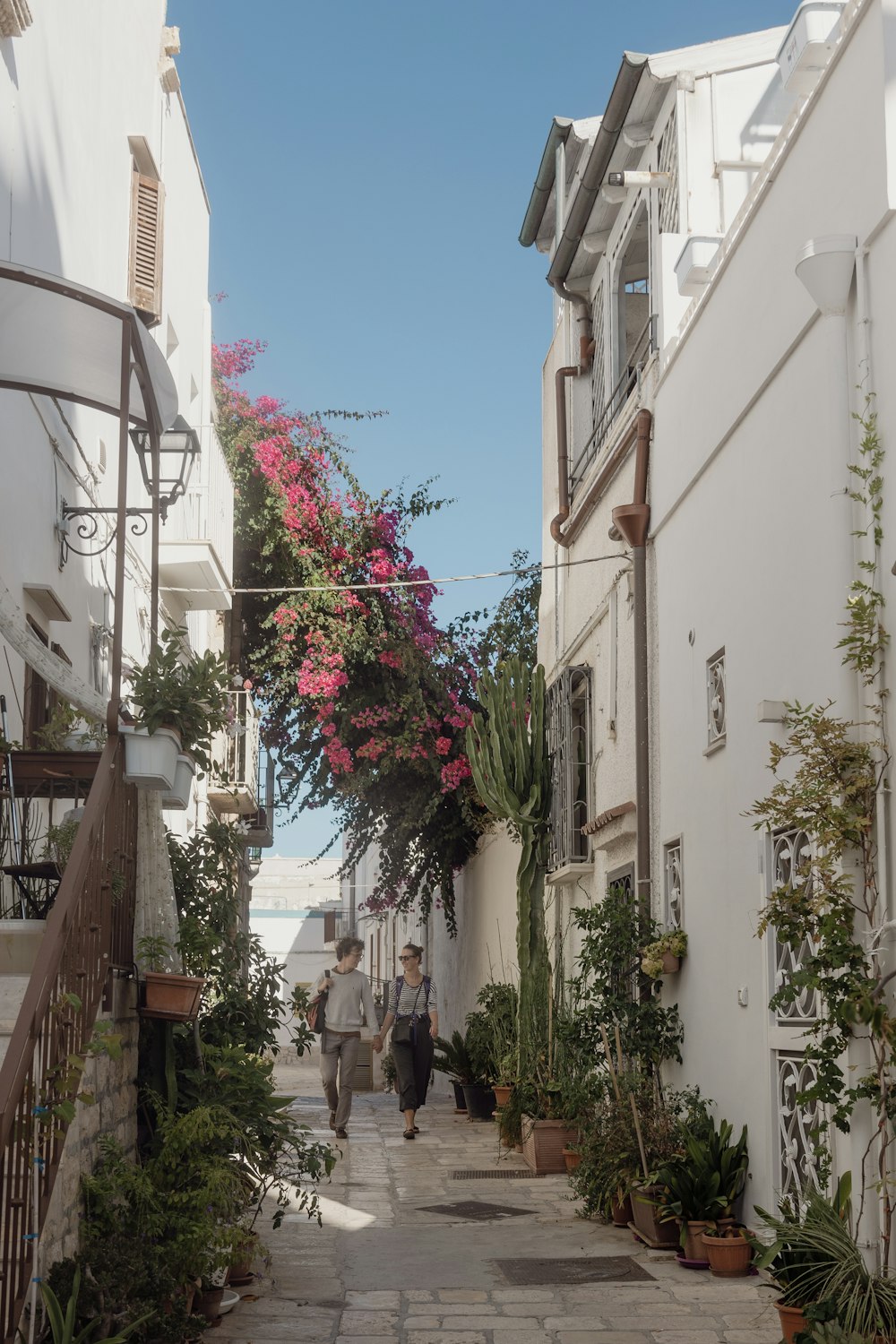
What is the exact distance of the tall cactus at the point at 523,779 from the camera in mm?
13000

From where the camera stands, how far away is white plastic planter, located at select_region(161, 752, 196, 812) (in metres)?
6.42

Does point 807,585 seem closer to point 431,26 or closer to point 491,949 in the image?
point 431,26

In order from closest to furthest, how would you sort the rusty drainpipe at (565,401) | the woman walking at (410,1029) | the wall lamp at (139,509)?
the wall lamp at (139,509) < the woman walking at (410,1029) < the rusty drainpipe at (565,401)

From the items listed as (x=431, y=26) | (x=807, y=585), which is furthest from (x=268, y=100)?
(x=807, y=585)

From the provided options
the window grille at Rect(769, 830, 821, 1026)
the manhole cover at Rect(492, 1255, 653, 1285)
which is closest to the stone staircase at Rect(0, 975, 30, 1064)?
the manhole cover at Rect(492, 1255, 653, 1285)

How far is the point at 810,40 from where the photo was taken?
7336 millimetres

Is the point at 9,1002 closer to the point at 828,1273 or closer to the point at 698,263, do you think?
the point at 828,1273

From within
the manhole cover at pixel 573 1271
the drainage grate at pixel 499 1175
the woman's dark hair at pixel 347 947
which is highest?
the woman's dark hair at pixel 347 947

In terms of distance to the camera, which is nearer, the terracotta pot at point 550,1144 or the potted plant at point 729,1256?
the potted plant at point 729,1256

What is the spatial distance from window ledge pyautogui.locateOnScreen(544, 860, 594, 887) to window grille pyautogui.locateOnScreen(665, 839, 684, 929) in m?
2.28

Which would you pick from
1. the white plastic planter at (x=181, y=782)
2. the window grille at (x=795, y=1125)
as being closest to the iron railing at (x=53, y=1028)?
the white plastic planter at (x=181, y=782)

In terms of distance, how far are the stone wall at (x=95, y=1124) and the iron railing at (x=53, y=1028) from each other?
25 cm

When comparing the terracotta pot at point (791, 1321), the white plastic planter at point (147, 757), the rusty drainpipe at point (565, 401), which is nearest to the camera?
the terracotta pot at point (791, 1321)

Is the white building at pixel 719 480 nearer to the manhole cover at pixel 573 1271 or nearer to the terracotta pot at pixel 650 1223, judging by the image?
the terracotta pot at pixel 650 1223
